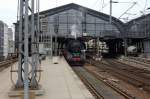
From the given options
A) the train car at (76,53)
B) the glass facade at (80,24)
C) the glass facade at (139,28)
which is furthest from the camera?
the glass facade at (80,24)

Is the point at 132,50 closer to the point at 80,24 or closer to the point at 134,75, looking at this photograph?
the point at 80,24

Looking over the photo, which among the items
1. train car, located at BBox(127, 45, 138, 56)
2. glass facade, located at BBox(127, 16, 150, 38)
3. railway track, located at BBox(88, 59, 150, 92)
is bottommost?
railway track, located at BBox(88, 59, 150, 92)

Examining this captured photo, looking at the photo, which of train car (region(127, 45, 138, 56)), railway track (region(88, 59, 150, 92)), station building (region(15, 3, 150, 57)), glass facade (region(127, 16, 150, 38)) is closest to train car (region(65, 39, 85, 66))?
railway track (region(88, 59, 150, 92))

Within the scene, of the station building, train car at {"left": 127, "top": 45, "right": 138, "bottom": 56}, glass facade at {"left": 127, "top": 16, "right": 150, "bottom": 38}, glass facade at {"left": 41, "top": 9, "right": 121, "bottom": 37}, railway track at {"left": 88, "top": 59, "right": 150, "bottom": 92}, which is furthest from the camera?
glass facade at {"left": 41, "top": 9, "right": 121, "bottom": 37}

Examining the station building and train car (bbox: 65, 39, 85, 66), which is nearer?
train car (bbox: 65, 39, 85, 66)

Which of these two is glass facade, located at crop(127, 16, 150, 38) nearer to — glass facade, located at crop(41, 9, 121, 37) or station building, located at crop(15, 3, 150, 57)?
station building, located at crop(15, 3, 150, 57)

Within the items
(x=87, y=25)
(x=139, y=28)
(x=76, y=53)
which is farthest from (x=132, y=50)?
(x=76, y=53)

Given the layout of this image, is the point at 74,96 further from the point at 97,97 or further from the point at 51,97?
the point at 97,97

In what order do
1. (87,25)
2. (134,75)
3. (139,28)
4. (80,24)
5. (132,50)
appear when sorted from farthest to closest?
1. (139,28)
2. (87,25)
3. (80,24)
4. (132,50)
5. (134,75)

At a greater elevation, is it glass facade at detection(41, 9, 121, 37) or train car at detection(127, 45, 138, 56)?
glass facade at detection(41, 9, 121, 37)

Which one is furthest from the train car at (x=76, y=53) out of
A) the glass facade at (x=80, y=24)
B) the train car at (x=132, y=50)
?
the glass facade at (x=80, y=24)

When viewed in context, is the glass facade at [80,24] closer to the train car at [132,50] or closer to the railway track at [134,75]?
the train car at [132,50]

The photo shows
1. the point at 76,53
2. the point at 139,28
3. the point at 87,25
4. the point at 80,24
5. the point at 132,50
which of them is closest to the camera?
the point at 76,53

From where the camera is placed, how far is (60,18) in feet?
260
